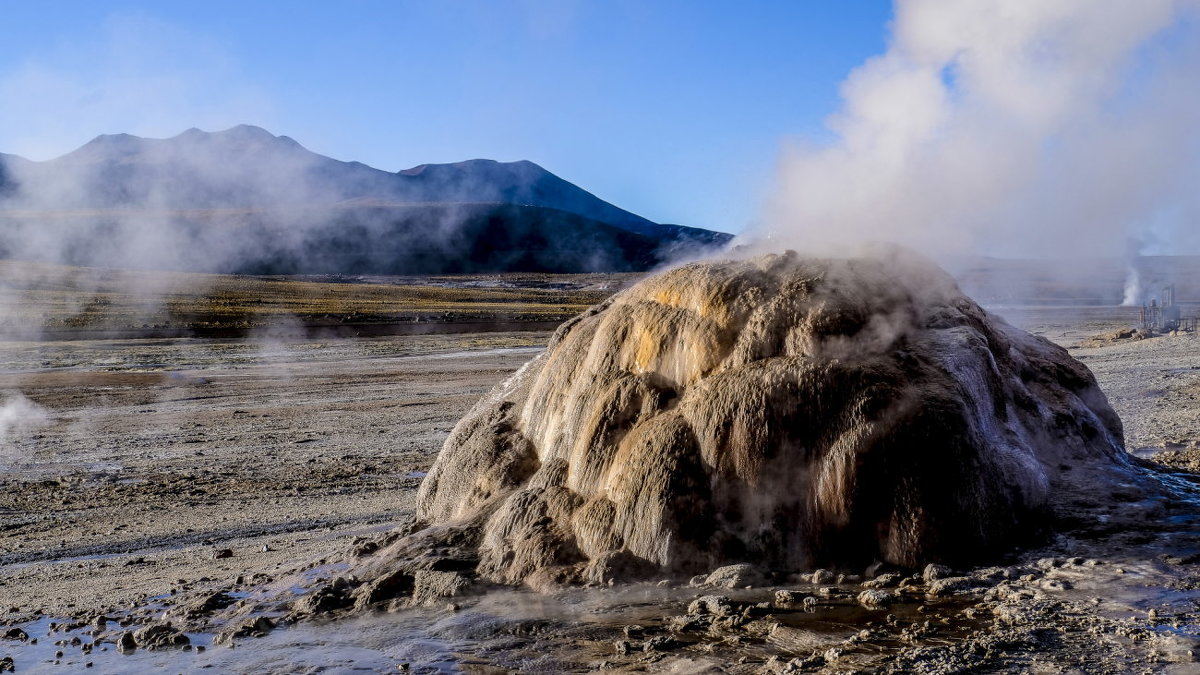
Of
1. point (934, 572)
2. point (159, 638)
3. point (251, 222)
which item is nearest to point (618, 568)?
point (934, 572)

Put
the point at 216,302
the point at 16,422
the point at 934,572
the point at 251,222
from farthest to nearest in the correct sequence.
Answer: the point at 251,222 < the point at 216,302 < the point at 16,422 < the point at 934,572

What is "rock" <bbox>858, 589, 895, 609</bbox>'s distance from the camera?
17.3 ft

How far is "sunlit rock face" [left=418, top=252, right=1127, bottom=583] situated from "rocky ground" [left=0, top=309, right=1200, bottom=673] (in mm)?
249

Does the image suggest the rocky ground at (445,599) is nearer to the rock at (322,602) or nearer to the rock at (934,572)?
the rock at (934,572)

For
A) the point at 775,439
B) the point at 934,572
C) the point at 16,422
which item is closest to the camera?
the point at 934,572

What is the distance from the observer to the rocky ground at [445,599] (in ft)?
15.8

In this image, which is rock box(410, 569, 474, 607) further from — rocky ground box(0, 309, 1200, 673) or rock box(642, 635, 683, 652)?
rock box(642, 635, 683, 652)

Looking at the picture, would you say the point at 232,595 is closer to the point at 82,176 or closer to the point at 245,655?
the point at 245,655

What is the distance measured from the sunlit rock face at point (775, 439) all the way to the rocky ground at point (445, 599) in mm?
249

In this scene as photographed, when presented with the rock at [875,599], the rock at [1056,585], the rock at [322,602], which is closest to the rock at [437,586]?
the rock at [322,602]

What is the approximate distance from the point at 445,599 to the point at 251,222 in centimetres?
11927

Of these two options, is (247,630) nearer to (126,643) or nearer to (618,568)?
(126,643)

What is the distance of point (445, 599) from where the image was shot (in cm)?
603

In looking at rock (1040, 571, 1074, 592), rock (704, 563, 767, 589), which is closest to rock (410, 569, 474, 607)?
rock (704, 563, 767, 589)
